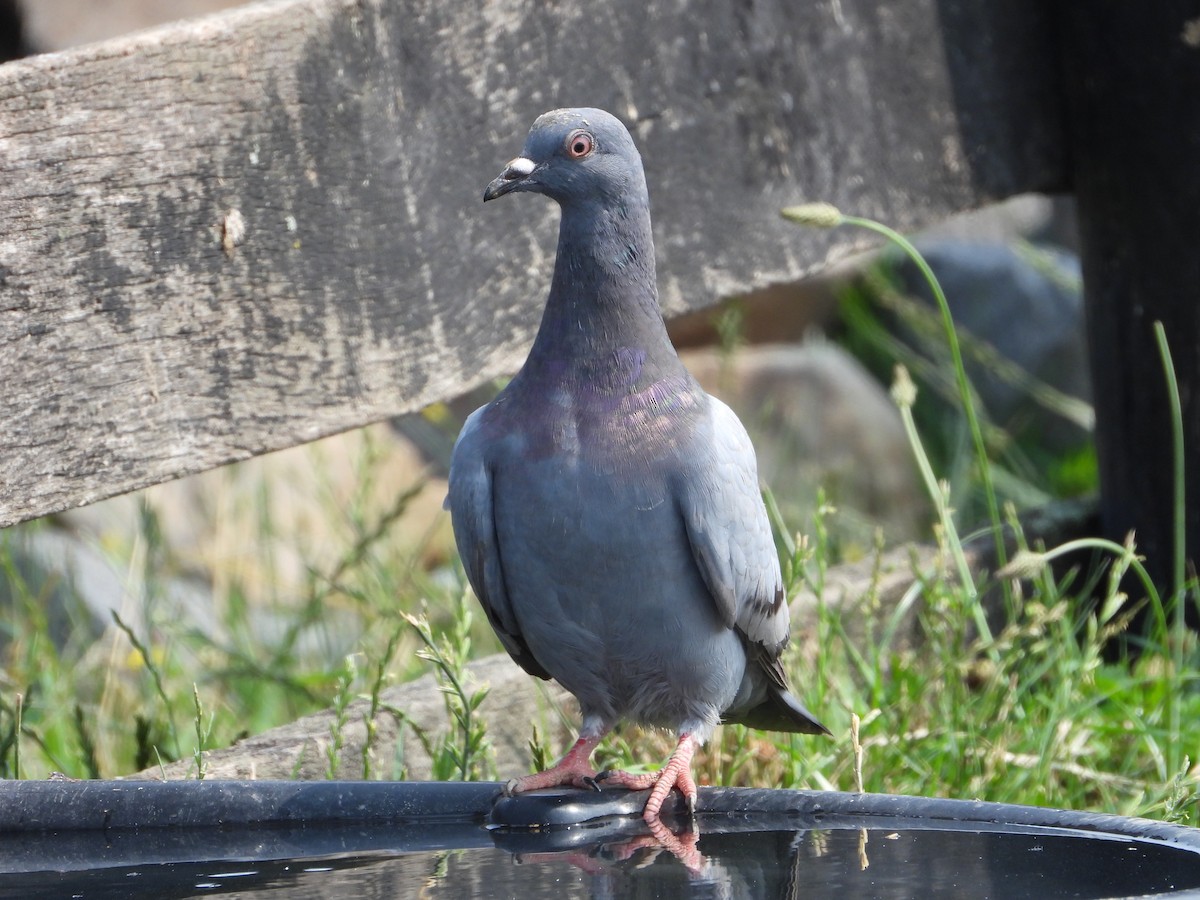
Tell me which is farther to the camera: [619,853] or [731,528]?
[731,528]

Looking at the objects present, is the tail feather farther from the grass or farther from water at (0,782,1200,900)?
water at (0,782,1200,900)

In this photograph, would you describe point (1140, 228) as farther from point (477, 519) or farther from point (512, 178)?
point (477, 519)

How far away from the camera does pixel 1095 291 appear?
139 inches

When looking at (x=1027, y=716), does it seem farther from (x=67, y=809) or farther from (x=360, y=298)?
(x=67, y=809)

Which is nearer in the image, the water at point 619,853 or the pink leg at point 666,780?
the water at point 619,853

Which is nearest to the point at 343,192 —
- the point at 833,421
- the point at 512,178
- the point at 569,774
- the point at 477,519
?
the point at 512,178

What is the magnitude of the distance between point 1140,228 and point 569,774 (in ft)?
6.68

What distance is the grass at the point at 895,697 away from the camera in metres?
2.62

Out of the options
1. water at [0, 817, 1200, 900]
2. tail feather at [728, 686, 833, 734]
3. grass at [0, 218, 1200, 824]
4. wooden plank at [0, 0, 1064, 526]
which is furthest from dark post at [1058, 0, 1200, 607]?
water at [0, 817, 1200, 900]

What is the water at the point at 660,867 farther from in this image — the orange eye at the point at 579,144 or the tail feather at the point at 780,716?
the orange eye at the point at 579,144

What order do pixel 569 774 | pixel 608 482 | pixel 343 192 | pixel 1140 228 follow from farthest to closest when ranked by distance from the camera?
pixel 1140 228, pixel 343 192, pixel 569 774, pixel 608 482

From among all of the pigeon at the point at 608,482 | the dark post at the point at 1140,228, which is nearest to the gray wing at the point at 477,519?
the pigeon at the point at 608,482

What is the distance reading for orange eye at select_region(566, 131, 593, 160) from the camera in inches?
83.6

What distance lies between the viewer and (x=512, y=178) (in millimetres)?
2154
